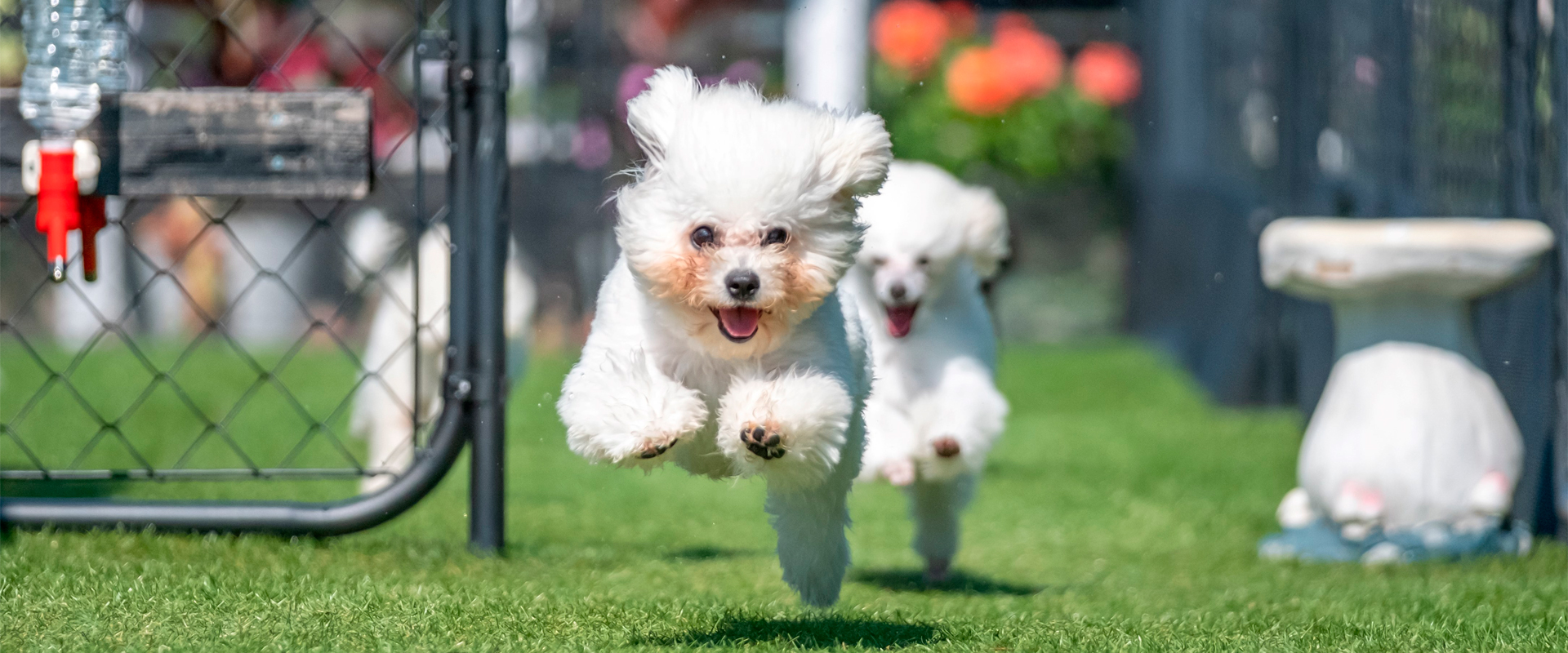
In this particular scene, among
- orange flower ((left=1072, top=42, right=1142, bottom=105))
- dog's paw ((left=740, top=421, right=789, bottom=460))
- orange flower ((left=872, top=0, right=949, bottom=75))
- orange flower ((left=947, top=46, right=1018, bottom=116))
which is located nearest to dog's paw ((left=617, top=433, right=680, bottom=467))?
dog's paw ((left=740, top=421, right=789, bottom=460))

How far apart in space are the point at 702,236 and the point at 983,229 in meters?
2.03

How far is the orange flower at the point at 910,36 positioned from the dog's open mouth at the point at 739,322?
8.94m

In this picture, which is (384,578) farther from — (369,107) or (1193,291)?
(1193,291)

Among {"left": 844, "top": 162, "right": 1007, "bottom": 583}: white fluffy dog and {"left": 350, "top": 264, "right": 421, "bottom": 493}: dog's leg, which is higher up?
{"left": 844, "top": 162, "right": 1007, "bottom": 583}: white fluffy dog

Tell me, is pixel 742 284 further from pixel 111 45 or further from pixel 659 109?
pixel 111 45

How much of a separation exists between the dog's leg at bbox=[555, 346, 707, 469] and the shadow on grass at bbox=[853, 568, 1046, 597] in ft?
5.03

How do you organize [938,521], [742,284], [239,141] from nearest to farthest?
[742,284]
[239,141]
[938,521]

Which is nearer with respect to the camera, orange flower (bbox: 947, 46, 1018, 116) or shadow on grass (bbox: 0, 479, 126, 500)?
shadow on grass (bbox: 0, 479, 126, 500)

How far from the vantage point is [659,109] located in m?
2.86

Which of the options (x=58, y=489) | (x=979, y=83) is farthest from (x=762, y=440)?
(x=979, y=83)

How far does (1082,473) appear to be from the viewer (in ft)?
21.4

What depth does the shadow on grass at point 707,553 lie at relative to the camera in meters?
4.46

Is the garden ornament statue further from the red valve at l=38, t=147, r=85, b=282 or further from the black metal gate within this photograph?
the red valve at l=38, t=147, r=85, b=282

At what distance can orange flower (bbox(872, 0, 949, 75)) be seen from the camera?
11.6 m
